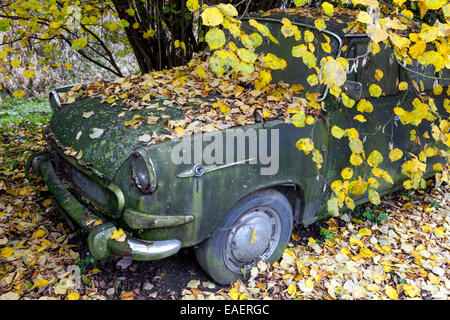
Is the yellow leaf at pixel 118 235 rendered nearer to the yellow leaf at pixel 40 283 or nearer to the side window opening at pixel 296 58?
the yellow leaf at pixel 40 283

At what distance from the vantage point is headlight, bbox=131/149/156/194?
2.14m

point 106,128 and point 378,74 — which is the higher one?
point 378,74

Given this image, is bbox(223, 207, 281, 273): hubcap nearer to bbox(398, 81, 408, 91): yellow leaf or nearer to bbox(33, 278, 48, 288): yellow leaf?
bbox(33, 278, 48, 288): yellow leaf

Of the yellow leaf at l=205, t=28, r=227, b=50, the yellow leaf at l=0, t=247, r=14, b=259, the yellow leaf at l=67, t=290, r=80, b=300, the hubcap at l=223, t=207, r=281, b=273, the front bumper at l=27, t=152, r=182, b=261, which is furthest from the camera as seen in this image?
the yellow leaf at l=0, t=247, r=14, b=259

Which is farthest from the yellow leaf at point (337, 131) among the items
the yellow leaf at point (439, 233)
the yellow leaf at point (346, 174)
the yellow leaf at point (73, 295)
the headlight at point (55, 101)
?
the headlight at point (55, 101)

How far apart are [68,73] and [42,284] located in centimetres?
752

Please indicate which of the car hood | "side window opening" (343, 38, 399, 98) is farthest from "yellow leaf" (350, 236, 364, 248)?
the car hood

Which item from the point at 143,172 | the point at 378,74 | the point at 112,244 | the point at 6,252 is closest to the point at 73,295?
the point at 112,244

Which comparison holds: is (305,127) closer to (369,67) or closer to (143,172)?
(369,67)

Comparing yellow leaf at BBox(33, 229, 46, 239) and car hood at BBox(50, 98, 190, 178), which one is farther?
yellow leaf at BBox(33, 229, 46, 239)

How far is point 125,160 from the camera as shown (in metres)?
2.25

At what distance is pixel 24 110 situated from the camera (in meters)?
7.19

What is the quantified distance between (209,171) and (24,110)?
6.33 meters
